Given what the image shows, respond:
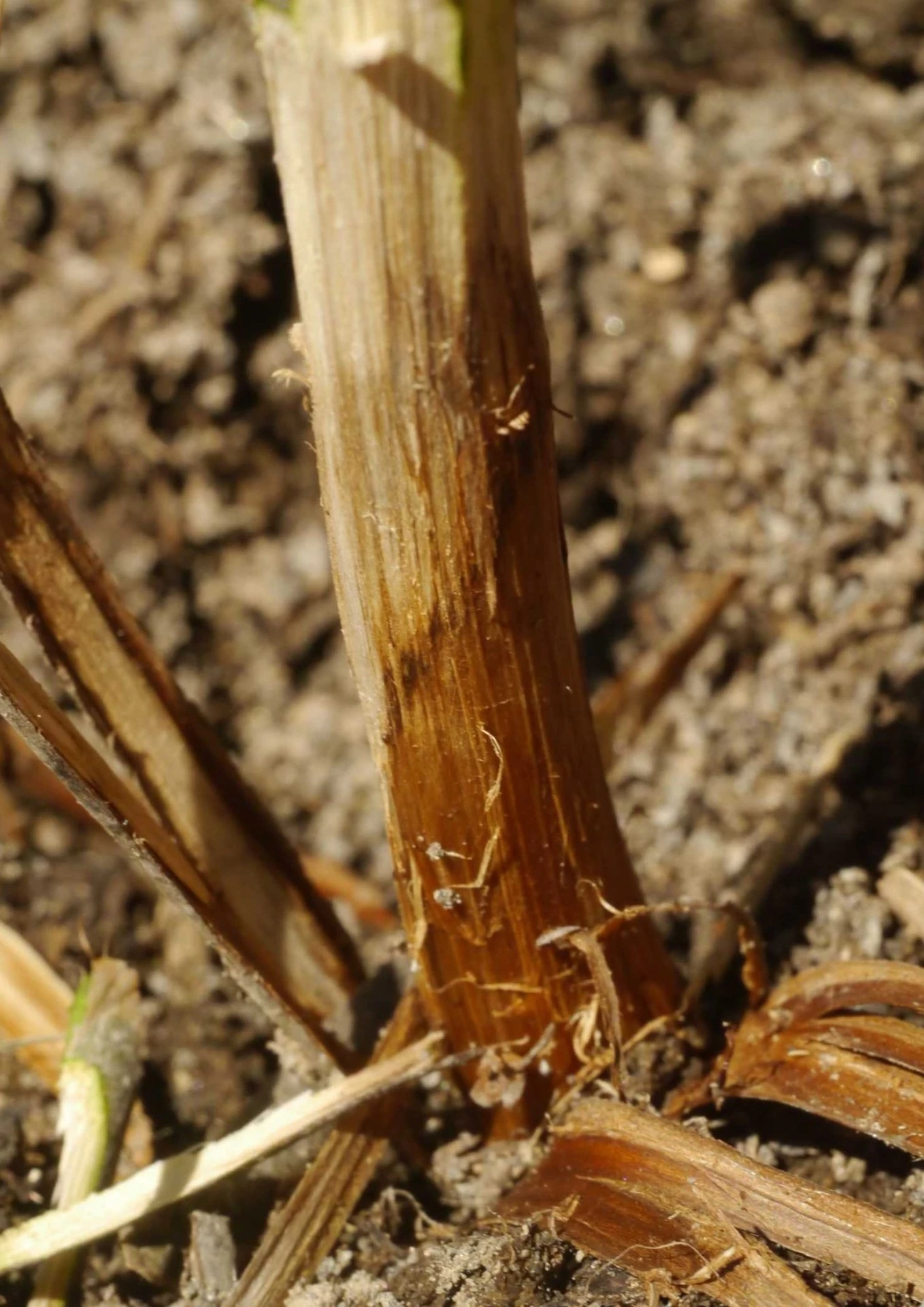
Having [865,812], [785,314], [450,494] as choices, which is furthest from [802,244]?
[450,494]

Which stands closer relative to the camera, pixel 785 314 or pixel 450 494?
pixel 450 494

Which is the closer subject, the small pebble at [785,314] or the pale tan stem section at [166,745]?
the pale tan stem section at [166,745]

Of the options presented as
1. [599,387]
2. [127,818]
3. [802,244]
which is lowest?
[127,818]

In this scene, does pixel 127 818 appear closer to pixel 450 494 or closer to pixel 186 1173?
pixel 186 1173

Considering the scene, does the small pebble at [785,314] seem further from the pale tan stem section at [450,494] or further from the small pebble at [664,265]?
the pale tan stem section at [450,494]

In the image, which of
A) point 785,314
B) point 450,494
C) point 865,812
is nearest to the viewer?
point 450,494

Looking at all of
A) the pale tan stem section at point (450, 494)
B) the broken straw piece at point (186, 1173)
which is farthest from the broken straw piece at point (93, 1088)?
the pale tan stem section at point (450, 494)

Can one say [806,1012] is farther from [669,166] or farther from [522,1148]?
[669,166]
